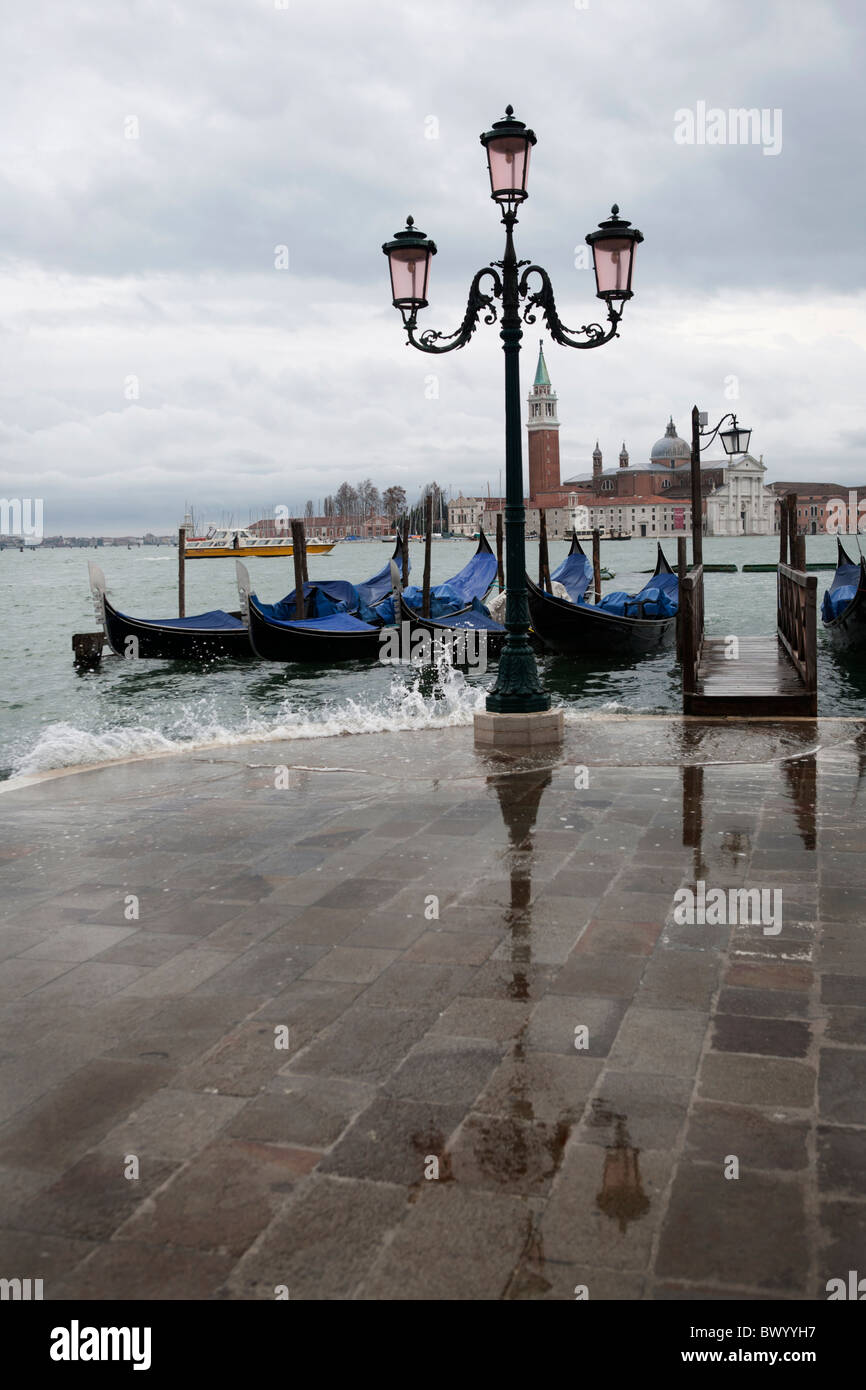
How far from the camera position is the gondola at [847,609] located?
22319mm

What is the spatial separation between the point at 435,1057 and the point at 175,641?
72.5ft

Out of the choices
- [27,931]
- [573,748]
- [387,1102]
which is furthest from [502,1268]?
[573,748]

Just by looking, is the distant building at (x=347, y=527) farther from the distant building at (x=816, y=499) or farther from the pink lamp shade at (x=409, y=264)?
the pink lamp shade at (x=409, y=264)

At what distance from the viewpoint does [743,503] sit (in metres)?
148

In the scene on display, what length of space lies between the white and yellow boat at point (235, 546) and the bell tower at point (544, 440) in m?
41.3

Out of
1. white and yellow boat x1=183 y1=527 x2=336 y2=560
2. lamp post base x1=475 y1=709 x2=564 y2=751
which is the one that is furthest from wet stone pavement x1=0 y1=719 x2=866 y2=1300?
white and yellow boat x1=183 y1=527 x2=336 y2=560

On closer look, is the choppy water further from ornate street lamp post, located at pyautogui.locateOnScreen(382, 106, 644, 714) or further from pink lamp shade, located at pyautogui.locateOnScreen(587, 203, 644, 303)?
pink lamp shade, located at pyautogui.locateOnScreen(587, 203, 644, 303)

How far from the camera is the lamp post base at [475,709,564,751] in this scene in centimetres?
827

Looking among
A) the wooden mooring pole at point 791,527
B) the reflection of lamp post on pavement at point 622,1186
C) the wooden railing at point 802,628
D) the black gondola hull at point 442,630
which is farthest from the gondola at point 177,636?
the reflection of lamp post on pavement at point 622,1186

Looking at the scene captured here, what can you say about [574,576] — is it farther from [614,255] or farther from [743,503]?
[743,503]

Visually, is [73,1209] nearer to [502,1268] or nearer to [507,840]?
[502,1268]

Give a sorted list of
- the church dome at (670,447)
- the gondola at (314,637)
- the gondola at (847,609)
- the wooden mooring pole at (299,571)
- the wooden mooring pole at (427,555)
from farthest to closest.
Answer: the church dome at (670,447) → the wooden mooring pole at (299,571) → the wooden mooring pole at (427,555) → the gondola at (314,637) → the gondola at (847,609)

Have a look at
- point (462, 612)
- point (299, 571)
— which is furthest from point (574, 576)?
point (299, 571)

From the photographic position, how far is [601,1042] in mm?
3287
